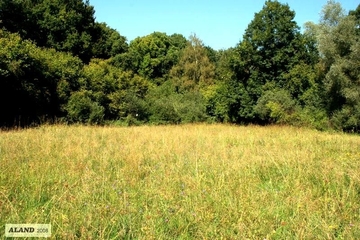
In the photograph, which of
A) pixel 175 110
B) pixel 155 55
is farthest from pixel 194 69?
pixel 175 110

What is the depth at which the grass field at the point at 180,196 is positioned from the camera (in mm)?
2910

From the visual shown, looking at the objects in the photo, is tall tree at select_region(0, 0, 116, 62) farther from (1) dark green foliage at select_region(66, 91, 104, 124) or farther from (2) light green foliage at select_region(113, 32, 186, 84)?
(2) light green foliage at select_region(113, 32, 186, 84)

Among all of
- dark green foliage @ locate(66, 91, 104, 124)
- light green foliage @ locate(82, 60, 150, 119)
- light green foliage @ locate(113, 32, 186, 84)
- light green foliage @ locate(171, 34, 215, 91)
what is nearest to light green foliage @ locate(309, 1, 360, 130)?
light green foliage @ locate(82, 60, 150, 119)

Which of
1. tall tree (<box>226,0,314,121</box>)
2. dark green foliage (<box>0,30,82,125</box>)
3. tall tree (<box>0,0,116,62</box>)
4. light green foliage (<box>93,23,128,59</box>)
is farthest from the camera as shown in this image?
light green foliage (<box>93,23,128,59</box>)

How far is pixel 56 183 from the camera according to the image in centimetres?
405

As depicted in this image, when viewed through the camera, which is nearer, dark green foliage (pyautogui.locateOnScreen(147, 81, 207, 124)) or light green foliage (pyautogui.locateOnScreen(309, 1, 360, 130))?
light green foliage (pyautogui.locateOnScreen(309, 1, 360, 130))

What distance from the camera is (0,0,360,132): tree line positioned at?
17.4 metres

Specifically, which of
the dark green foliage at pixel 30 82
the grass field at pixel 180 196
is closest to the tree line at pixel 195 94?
the dark green foliage at pixel 30 82

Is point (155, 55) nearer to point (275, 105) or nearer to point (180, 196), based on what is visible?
point (275, 105)

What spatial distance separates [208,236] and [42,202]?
6.70 ft

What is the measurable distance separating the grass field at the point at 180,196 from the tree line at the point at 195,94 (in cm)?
1214

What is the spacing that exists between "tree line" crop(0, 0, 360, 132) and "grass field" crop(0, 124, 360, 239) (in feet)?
39.8

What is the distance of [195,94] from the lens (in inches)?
1015

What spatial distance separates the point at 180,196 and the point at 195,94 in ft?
73.0
